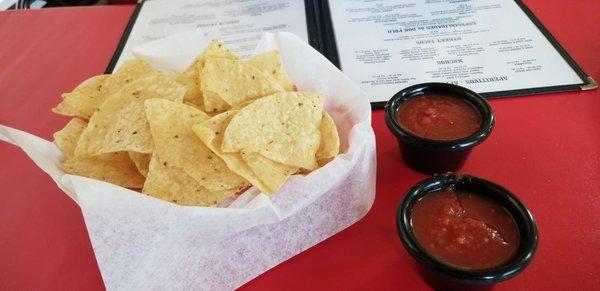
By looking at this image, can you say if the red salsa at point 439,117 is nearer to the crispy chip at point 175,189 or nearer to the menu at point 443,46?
the menu at point 443,46

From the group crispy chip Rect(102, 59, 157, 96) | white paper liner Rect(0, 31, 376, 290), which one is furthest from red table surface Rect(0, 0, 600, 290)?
crispy chip Rect(102, 59, 157, 96)

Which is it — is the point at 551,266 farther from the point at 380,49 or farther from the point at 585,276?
the point at 380,49

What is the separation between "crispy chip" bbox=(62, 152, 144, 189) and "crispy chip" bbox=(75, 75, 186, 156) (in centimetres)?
3

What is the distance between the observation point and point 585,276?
966mm

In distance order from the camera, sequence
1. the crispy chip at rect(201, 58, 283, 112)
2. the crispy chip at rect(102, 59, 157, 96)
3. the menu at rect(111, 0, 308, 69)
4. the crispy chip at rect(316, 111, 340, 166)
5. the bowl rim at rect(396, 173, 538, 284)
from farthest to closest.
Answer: the menu at rect(111, 0, 308, 69), the crispy chip at rect(102, 59, 157, 96), the crispy chip at rect(201, 58, 283, 112), the crispy chip at rect(316, 111, 340, 166), the bowl rim at rect(396, 173, 538, 284)

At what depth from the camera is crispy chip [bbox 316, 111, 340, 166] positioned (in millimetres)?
1065

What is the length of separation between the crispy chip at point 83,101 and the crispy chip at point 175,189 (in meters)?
0.39

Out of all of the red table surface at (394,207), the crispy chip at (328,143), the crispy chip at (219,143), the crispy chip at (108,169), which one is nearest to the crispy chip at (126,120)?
the crispy chip at (108,169)

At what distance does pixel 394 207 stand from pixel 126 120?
2.34 ft

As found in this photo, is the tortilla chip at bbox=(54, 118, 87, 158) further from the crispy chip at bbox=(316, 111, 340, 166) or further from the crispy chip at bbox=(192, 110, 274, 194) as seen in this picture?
the crispy chip at bbox=(316, 111, 340, 166)

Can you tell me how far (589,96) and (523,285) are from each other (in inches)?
30.3

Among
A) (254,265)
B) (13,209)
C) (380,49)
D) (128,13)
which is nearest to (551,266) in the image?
(254,265)

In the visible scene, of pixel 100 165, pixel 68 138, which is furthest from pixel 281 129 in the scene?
pixel 68 138

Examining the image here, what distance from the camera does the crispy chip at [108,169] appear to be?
1.08 meters
